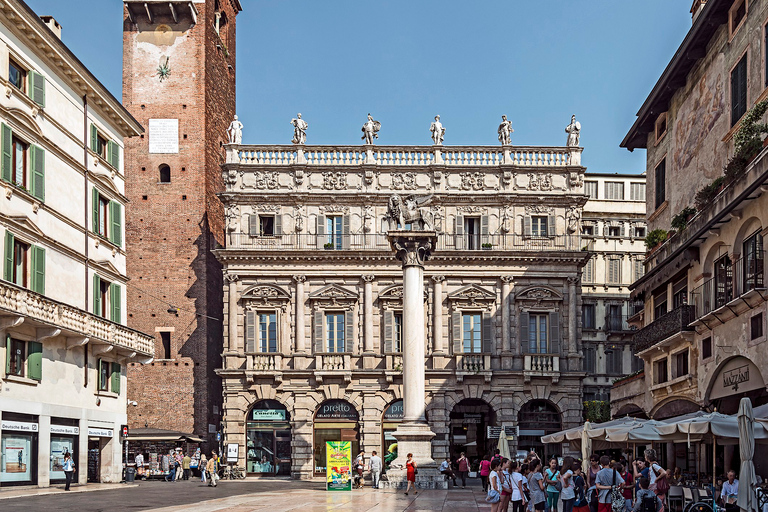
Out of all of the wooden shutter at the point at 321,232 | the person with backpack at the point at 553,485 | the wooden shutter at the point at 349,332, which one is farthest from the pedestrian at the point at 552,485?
the wooden shutter at the point at 321,232

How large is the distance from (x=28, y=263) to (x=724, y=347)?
2294 centimetres

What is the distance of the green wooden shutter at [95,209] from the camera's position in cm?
3938

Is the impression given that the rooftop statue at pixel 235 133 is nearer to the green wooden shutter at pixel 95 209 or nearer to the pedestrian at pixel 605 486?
the green wooden shutter at pixel 95 209

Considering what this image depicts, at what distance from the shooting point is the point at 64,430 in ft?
116

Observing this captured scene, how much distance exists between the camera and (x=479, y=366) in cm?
5159

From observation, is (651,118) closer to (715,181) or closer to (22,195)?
(715,181)

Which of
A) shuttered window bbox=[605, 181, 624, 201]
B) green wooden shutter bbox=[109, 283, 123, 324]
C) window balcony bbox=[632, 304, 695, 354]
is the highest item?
shuttered window bbox=[605, 181, 624, 201]

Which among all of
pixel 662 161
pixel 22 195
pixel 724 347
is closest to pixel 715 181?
pixel 724 347

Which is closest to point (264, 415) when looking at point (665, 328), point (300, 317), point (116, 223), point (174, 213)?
point (300, 317)

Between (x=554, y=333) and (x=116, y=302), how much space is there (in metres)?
23.7

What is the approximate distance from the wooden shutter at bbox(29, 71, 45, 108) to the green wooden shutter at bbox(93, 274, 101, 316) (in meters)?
7.92

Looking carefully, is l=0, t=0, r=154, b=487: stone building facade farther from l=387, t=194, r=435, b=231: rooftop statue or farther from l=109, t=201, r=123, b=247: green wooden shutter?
l=387, t=194, r=435, b=231: rooftop statue

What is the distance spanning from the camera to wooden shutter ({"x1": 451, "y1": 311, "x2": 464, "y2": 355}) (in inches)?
2045

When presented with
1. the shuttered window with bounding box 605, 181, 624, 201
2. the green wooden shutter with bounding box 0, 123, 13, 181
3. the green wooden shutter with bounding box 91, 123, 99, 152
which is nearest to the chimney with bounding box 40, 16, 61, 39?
the green wooden shutter with bounding box 91, 123, 99, 152
